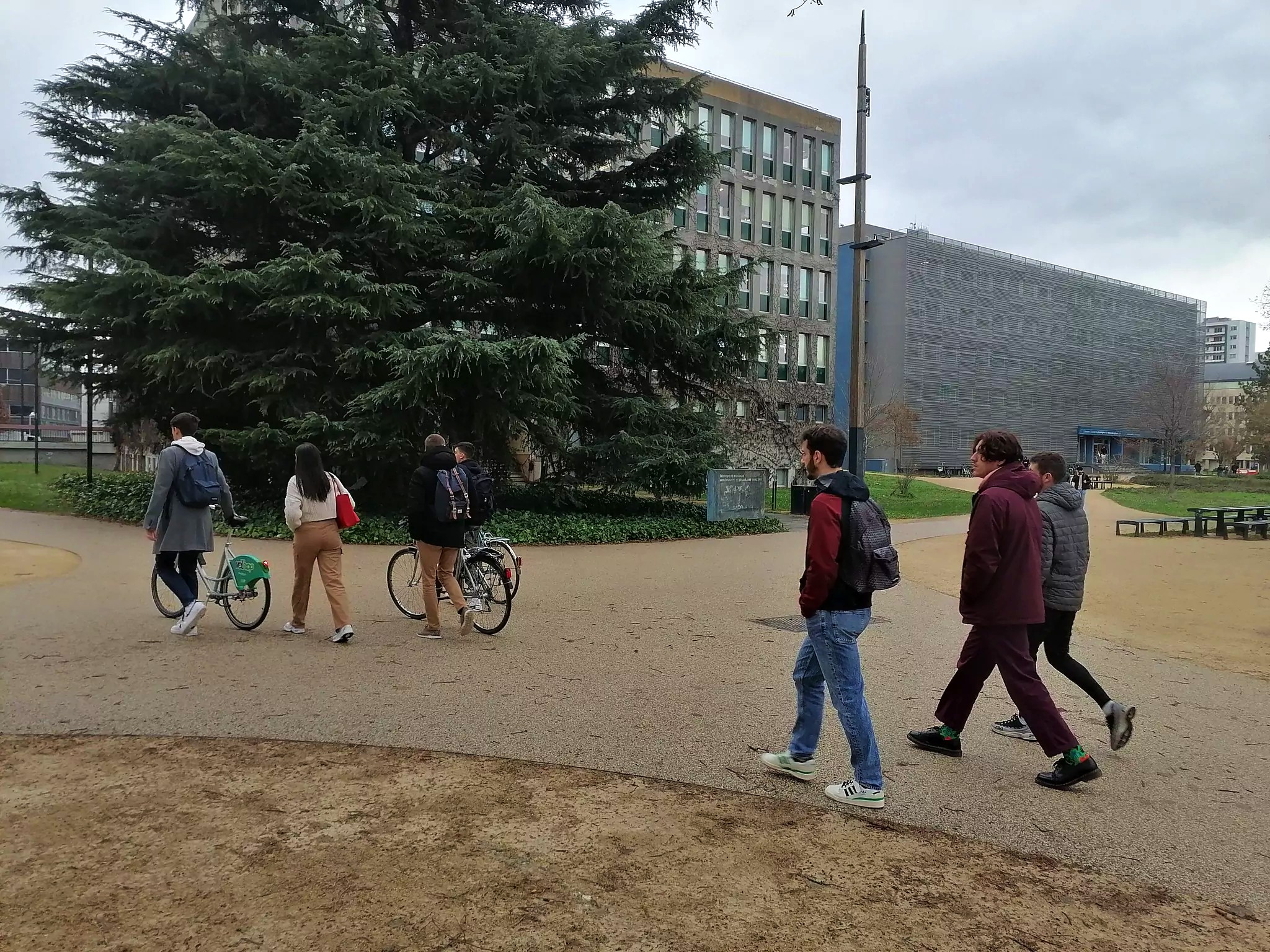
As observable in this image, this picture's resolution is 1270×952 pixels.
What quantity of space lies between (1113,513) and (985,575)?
1128 inches

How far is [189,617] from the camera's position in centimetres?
771

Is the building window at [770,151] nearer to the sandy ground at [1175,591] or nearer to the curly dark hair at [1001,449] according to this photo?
the sandy ground at [1175,591]

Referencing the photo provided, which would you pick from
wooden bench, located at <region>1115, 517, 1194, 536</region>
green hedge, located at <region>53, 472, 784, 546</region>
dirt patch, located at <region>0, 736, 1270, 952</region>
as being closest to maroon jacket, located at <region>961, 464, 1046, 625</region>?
dirt patch, located at <region>0, 736, 1270, 952</region>

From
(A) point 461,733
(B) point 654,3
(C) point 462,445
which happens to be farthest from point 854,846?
(B) point 654,3

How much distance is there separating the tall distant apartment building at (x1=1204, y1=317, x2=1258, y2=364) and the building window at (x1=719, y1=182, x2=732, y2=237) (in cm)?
15912

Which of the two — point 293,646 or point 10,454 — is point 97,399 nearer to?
point 293,646

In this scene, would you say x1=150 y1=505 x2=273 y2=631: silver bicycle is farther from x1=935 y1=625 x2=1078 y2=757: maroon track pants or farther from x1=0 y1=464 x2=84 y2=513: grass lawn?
x1=0 y1=464 x2=84 y2=513: grass lawn

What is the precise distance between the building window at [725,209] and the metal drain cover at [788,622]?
39.4 metres

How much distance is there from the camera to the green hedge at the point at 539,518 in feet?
50.6

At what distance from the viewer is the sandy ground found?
8.65 m

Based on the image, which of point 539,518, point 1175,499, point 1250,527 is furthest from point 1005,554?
point 1175,499

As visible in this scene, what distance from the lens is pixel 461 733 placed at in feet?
17.4

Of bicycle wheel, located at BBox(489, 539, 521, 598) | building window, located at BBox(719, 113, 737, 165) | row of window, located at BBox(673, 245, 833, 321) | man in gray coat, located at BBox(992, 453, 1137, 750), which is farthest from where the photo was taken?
row of window, located at BBox(673, 245, 833, 321)

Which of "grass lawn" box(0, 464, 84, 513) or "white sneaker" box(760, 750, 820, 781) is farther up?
"grass lawn" box(0, 464, 84, 513)
